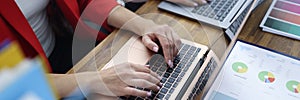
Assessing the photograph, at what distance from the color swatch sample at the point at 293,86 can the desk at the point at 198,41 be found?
0.37 ft

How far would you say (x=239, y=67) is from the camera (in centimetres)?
80

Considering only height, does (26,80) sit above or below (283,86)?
above

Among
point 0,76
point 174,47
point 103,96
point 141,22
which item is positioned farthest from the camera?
point 141,22

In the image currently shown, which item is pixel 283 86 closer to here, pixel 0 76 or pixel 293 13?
pixel 293 13

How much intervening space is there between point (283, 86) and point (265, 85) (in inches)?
1.6

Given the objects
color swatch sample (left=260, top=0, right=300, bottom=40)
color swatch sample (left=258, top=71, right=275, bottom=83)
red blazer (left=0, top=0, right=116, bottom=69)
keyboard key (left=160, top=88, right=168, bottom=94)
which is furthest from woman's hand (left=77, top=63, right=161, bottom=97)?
color swatch sample (left=260, top=0, right=300, bottom=40)

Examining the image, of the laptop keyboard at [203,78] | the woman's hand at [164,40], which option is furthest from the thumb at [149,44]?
the laptop keyboard at [203,78]

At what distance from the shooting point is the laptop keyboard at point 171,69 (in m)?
0.70

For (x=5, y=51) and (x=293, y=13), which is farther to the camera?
(x=293, y=13)

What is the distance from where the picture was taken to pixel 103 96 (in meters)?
0.71

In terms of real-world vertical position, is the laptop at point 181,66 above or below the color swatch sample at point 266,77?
above

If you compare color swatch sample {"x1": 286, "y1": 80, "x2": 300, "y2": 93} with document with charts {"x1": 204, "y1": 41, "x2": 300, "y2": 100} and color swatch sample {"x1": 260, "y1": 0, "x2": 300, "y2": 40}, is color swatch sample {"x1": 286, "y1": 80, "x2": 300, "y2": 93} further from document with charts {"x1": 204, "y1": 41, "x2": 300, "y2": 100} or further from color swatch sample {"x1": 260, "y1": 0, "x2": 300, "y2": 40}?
color swatch sample {"x1": 260, "y1": 0, "x2": 300, "y2": 40}

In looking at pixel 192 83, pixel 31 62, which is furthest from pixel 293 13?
pixel 31 62

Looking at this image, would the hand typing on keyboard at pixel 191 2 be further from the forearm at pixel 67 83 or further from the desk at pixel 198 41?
the forearm at pixel 67 83
